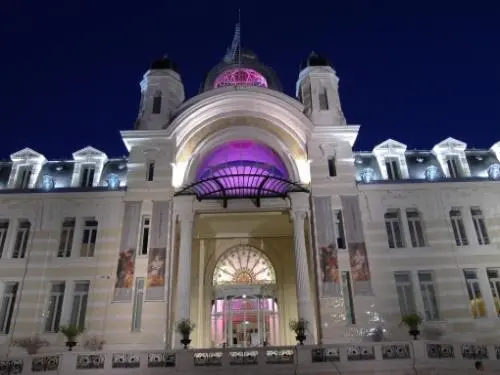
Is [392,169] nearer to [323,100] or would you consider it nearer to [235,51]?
[323,100]

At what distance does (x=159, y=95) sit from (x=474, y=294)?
948 inches

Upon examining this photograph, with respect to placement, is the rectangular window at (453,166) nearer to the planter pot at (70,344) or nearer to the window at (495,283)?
the window at (495,283)

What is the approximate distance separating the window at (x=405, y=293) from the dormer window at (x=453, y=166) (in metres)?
8.32

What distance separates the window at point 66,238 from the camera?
27.6m

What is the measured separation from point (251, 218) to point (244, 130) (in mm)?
6070

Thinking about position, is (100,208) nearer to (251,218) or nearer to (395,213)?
(251,218)

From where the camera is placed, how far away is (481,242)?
2786 cm

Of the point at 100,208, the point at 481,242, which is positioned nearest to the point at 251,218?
the point at 100,208

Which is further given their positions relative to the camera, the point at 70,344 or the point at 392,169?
the point at 392,169

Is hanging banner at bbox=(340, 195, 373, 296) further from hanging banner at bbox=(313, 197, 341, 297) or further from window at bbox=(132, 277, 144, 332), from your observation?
window at bbox=(132, 277, 144, 332)

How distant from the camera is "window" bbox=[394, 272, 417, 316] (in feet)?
85.8

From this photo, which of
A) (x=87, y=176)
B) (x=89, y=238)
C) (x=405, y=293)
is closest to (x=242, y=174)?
(x=89, y=238)

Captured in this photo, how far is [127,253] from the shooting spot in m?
26.2

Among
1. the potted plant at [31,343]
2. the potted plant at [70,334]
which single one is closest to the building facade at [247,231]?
the potted plant at [31,343]
